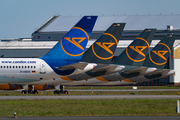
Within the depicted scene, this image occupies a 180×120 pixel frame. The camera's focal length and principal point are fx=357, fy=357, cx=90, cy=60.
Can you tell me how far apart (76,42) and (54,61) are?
447cm

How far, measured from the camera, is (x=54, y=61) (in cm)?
5444

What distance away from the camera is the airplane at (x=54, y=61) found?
2117 inches

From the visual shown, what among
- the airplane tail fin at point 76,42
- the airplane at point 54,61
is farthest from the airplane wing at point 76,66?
the airplane tail fin at point 76,42

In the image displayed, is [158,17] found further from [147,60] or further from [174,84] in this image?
[147,60]

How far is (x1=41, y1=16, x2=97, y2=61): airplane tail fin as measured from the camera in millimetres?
53719

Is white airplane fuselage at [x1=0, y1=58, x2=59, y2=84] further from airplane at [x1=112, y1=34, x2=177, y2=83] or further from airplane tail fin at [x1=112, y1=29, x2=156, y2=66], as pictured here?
airplane at [x1=112, y1=34, x2=177, y2=83]

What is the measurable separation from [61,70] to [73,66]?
237 centimetres

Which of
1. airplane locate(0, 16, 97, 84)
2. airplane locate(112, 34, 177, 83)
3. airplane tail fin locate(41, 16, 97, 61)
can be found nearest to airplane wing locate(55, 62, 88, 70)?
airplane locate(0, 16, 97, 84)

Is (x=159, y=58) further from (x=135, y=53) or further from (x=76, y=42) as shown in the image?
(x=76, y=42)

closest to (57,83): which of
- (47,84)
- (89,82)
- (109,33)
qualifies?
(47,84)
